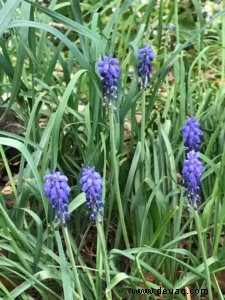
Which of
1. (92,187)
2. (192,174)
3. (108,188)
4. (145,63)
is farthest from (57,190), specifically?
(108,188)

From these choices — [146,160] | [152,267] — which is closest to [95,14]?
[146,160]

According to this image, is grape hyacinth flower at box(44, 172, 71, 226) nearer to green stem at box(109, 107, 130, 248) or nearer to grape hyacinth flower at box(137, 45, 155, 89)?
green stem at box(109, 107, 130, 248)

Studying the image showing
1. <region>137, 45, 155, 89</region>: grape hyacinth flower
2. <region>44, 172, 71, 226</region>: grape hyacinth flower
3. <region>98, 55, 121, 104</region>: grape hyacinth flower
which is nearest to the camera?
<region>44, 172, 71, 226</region>: grape hyacinth flower

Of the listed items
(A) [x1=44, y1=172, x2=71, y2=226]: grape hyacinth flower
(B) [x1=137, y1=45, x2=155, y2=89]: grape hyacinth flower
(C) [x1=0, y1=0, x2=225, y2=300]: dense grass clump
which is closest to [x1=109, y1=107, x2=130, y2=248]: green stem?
(C) [x1=0, y1=0, x2=225, y2=300]: dense grass clump

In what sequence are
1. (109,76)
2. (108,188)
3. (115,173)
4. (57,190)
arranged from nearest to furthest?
(57,190) < (109,76) < (115,173) < (108,188)

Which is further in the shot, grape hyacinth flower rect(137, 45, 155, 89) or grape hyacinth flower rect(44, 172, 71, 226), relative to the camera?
grape hyacinth flower rect(137, 45, 155, 89)

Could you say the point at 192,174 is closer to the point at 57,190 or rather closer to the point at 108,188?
the point at 57,190

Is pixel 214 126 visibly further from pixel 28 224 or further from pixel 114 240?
pixel 28 224
